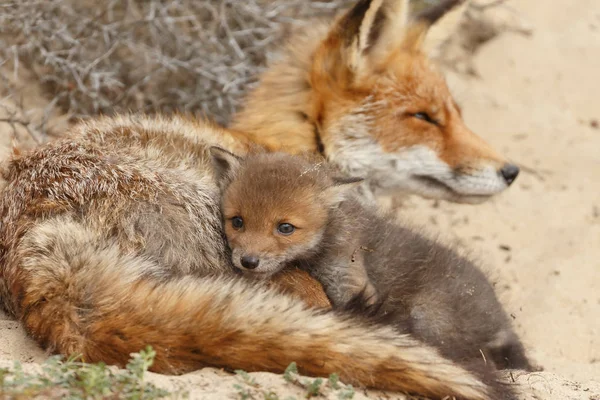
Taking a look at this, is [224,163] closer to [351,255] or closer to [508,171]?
[351,255]

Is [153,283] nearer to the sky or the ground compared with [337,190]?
nearer to the ground

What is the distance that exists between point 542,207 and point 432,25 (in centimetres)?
265

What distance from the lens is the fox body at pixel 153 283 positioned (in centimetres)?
369

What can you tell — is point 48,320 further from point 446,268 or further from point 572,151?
point 572,151

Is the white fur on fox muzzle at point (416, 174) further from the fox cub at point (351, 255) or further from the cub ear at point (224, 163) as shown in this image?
the cub ear at point (224, 163)

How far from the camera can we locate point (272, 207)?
4.42m

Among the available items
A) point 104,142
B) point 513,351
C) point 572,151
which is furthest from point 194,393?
point 572,151

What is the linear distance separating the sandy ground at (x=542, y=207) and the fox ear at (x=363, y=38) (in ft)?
5.77

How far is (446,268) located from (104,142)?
7.34 ft

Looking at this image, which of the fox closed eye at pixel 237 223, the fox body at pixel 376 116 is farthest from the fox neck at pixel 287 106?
the fox closed eye at pixel 237 223

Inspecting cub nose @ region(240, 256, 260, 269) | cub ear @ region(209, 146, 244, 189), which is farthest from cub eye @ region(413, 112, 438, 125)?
cub nose @ region(240, 256, 260, 269)

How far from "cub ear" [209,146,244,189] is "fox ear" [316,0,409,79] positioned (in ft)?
4.80

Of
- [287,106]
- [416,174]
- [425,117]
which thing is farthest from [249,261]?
[425,117]

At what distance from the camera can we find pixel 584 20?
10609mm
